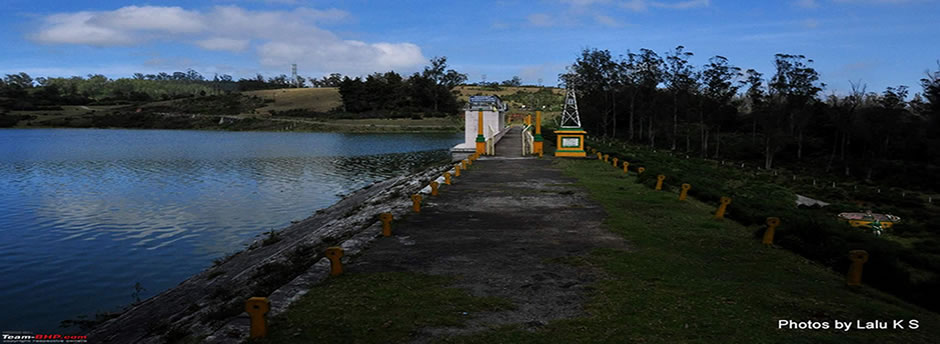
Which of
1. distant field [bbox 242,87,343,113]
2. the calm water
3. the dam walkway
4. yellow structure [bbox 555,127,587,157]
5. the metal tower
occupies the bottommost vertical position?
the calm water

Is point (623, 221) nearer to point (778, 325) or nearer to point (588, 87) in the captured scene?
point (778, 325)

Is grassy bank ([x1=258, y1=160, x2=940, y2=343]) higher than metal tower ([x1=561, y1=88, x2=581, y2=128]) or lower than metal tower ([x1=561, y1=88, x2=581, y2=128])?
lower

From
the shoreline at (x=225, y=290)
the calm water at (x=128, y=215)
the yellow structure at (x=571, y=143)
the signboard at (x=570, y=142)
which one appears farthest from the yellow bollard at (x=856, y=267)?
the signboard at (x=570, y=142)

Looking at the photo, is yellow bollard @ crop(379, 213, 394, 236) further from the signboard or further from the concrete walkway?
the signboard

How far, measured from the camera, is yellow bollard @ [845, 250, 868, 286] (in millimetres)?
7965

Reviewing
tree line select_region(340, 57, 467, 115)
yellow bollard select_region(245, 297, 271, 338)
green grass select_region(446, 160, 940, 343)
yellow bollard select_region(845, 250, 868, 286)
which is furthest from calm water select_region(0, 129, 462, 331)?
tree line select_region(340, 57, 467, 115)

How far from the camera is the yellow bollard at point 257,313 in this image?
5.94 m

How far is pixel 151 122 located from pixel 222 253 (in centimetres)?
11637

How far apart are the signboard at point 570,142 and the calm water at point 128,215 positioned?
12.1 m

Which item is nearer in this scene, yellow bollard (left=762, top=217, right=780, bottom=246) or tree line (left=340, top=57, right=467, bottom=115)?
yellow bollard (left=762, top=217, right=780, bottom=246)

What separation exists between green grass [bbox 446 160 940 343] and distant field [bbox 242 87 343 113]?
122626mm

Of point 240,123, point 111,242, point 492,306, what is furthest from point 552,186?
point 240,123

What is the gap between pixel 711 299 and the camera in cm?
716

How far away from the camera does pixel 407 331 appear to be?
6.07 metres
